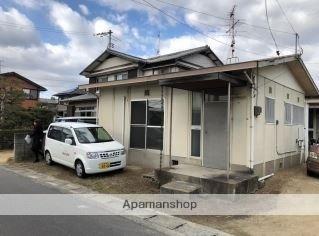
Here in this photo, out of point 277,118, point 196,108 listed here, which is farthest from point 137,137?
point 277,118

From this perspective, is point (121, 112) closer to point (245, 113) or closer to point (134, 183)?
point (134, 183)

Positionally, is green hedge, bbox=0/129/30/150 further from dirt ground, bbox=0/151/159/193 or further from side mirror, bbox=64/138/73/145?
side mirror, bbox=64/138/73/145

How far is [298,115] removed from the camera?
14.0 metres

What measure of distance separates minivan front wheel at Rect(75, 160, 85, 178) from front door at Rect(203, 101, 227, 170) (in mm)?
3938

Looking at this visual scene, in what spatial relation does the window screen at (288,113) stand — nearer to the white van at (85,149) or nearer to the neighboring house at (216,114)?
the neighboring house at (216,114)

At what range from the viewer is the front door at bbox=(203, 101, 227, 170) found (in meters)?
9.49

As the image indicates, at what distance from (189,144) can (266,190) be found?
2.82 meters

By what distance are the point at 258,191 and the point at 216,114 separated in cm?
254

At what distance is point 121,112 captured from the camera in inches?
514

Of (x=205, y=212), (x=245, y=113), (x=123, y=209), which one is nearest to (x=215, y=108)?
(x=245, y=113)

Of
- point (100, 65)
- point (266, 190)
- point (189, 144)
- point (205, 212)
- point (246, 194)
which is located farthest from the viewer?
point (100, 65)

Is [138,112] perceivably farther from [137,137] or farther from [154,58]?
[154,58]

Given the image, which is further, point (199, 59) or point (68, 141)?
point (199, 59)

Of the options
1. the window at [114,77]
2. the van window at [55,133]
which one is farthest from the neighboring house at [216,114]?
the window at [114,77]
